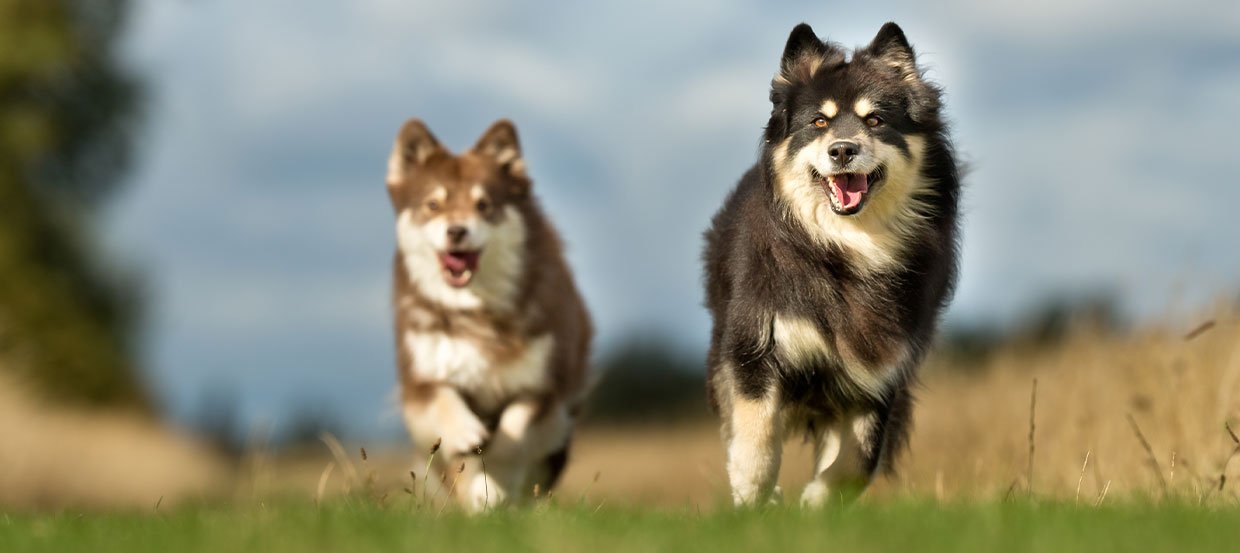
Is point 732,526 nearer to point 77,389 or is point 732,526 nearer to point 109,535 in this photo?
point 109,535

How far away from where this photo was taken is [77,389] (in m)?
23.0

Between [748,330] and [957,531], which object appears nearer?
[957,531]

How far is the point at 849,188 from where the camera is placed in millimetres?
5988

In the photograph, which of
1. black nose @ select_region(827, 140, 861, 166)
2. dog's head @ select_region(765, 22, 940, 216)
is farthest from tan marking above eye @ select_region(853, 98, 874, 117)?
black nose @ select_region(827, 140, 861, 166)

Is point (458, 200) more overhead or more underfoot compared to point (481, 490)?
more overhead

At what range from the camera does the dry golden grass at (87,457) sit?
17609 mm

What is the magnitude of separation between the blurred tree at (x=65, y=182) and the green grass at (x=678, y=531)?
18961 mm

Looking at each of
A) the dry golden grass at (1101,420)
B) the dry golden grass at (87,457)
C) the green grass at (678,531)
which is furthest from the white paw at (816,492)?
the dry golden grass at (87,457)

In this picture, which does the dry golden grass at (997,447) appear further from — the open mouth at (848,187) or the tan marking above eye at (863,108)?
the tan marking above eye at (863,108)

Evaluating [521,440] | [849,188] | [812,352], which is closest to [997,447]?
[521,440]

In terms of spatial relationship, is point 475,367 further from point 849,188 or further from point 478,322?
point 849,188

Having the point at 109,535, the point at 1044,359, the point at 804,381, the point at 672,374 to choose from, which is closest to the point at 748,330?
the point at 804,381

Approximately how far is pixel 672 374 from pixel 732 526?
14.2 meters

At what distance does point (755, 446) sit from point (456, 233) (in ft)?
10.1
